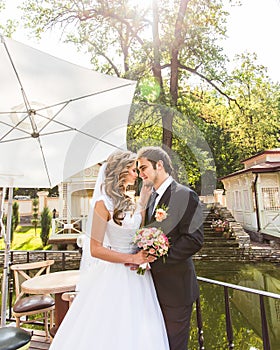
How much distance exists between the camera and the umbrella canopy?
247 cm

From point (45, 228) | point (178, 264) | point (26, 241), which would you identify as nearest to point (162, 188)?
point (178, 264)

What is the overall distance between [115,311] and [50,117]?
203 centimetres

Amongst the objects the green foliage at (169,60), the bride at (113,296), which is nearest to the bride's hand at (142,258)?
the bride at (113,296)

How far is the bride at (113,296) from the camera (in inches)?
72.2

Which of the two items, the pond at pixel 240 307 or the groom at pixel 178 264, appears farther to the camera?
the pond at pixel 240 307

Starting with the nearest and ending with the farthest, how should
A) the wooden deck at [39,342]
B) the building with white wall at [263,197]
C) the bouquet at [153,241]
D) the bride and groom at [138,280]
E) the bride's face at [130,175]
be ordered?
the bouquet at [153,241] < the bride and groom at [138,280] < the bride's face at [130,175] < the wooden deck at [39,342] < the building with white wall at [263,197]

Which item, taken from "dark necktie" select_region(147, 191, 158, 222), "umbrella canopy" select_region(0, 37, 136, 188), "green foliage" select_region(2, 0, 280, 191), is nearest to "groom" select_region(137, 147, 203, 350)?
"dark necktie" select_region(147, 191, 158, 222)

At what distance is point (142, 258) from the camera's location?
185 centimetres

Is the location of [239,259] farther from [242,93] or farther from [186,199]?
[186,199]

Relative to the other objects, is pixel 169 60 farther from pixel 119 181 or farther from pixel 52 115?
pixel 119 181

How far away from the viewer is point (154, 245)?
1.72m

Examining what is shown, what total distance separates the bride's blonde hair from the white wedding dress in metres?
0.08

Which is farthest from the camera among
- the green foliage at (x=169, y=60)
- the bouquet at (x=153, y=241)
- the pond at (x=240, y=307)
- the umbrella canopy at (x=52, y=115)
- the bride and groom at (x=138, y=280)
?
the green foliage at (x=169, y=60)

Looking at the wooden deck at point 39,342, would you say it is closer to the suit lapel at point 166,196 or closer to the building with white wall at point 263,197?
the suit lapel at point 166,196
